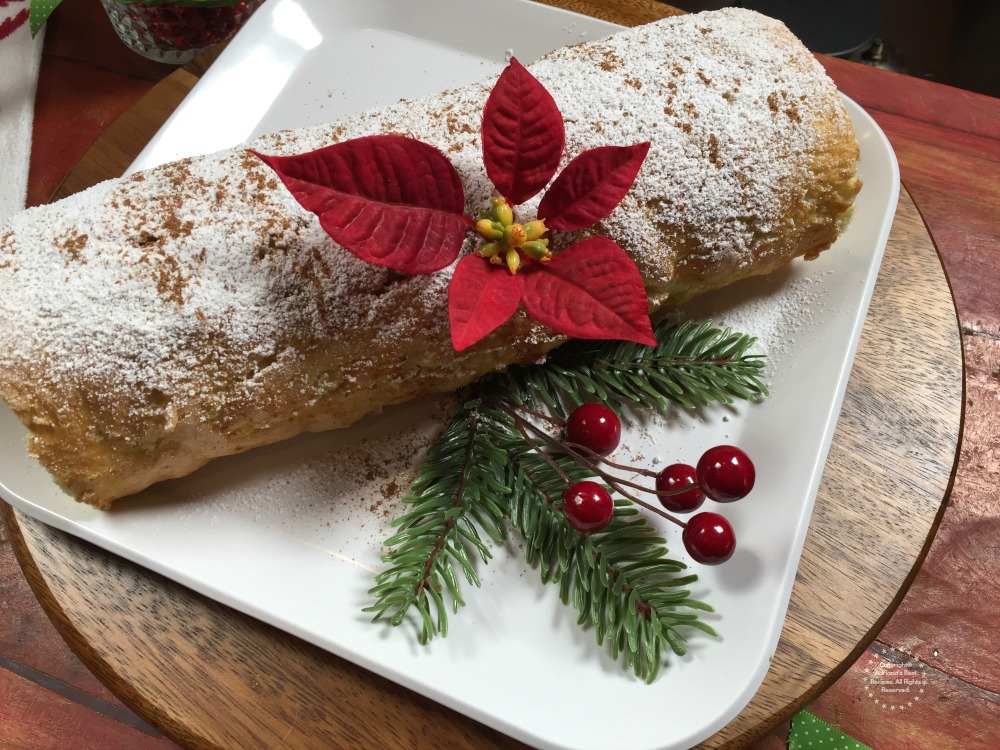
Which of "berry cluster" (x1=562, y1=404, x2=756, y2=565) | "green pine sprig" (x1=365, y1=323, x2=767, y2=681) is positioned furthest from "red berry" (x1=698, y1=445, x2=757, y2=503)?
"green pine sprig" (x1=365, y1=323, x2=767, y2=681)

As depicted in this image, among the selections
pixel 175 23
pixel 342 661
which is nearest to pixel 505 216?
pixel 342 661

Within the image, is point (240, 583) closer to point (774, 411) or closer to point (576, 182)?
point (576, 182)

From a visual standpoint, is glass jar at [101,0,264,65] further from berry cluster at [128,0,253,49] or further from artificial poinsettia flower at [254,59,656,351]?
artificial poinsettia flower at [254,59,656,351]

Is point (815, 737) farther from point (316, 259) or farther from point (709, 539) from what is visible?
point (316, 259)

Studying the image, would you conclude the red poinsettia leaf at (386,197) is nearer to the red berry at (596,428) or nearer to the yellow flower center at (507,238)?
the yellow flower center at (507,238)

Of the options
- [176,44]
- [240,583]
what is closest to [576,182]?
[240,583]
